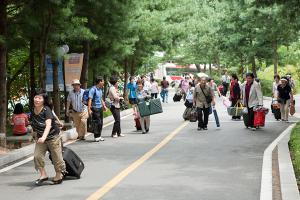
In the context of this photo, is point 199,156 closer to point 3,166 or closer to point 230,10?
point 3,166

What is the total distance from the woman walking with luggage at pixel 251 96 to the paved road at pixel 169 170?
956mm

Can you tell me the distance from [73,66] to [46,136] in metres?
10.6

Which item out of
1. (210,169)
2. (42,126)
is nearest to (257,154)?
(210,169)

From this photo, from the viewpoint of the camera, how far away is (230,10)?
37750mm

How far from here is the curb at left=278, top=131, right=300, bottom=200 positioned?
25.3 ft

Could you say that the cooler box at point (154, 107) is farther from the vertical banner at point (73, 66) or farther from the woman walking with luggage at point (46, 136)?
the woman walking with luggage at point (46, 136)

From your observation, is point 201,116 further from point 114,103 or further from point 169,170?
point 169,170

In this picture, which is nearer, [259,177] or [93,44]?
[259,177]

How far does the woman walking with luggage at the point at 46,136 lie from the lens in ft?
29.5

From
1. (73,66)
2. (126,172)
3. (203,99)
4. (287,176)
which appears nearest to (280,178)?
(287,176)

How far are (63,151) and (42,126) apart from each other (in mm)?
755

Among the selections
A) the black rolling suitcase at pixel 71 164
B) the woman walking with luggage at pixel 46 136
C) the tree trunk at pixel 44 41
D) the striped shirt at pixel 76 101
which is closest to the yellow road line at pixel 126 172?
the black rolling suitcase at pixel 71 164

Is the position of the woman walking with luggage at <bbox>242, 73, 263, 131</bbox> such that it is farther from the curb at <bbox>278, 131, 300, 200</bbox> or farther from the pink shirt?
the pink shirt

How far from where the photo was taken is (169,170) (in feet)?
33.8
